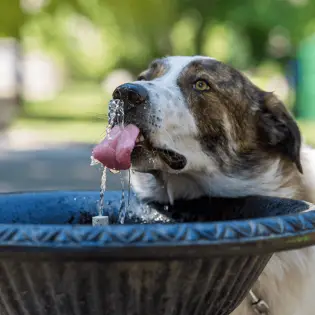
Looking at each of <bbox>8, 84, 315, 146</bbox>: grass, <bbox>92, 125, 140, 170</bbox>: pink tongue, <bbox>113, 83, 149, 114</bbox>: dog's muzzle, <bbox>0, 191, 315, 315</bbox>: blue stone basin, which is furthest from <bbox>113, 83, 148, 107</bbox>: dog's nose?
<bbox>8, 84, 315, 146</bbox>: grass

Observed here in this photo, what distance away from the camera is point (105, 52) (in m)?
47.0

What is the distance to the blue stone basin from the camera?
200 centimetres

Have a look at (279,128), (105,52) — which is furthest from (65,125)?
(105,52)

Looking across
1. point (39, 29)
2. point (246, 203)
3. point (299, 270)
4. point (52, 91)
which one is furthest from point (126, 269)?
point (52, 91)

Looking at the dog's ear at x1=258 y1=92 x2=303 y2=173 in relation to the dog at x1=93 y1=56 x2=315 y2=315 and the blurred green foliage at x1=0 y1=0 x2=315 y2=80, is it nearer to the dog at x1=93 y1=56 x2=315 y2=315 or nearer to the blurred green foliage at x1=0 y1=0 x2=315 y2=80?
the dog at x1=93 y1=56 x2=315 y2=315

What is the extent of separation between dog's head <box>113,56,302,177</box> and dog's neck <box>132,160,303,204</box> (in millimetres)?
40

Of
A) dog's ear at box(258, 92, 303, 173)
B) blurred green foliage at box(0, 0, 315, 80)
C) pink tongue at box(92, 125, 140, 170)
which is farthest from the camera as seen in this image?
blurred green foliage at box(0, 0, 315, 80)

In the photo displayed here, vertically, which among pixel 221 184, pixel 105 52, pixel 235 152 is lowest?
pixel 105 52

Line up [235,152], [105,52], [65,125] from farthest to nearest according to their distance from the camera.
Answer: [105,52] → [65,125] → [235,152]

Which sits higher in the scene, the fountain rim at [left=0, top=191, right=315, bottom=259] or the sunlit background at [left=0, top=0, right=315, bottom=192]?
the fountain rim at [left=0, top=191, right=315, bottom=259]

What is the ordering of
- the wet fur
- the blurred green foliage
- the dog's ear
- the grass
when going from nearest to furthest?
the wet fur → the dog's ear → the grass → the blurred green foliage

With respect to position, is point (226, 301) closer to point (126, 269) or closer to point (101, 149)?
point (126, 269)

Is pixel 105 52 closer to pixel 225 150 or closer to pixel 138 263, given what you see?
pixel 225 150

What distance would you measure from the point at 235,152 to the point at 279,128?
10.4 inches
